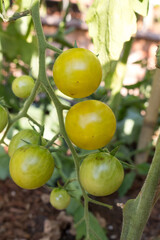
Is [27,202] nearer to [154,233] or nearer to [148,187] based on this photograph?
[154,233]

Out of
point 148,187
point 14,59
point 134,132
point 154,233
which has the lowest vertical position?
point 154,233

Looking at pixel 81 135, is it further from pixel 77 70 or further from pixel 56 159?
pixel 56 159

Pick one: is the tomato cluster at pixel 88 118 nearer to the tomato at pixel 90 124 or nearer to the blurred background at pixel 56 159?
the tomato at pixel 90 124

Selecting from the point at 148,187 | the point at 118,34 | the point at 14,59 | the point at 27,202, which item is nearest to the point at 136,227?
the point at 148,187

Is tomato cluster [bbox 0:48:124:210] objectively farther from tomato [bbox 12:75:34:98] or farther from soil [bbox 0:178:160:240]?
soil [bbox 0:178:160:240]

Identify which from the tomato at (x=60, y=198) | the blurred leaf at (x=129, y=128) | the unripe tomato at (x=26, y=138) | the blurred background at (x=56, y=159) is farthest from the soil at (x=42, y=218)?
the unripe tomato at (x=26, y=138)

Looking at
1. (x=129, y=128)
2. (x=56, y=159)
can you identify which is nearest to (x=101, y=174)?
(x=56, y=159)
